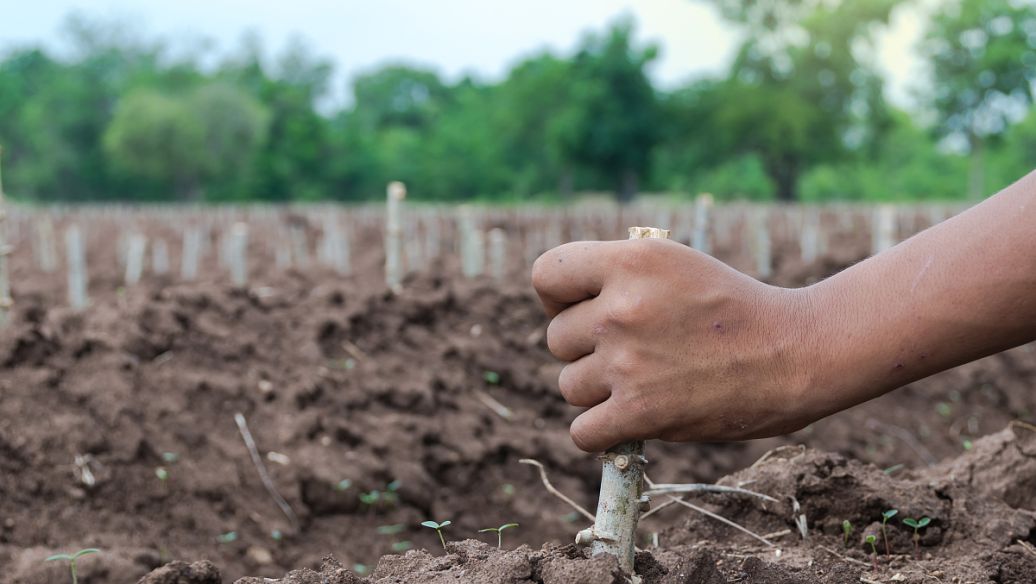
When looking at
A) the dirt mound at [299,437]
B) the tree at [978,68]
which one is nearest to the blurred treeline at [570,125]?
the tree at [978,68]

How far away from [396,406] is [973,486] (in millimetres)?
3165

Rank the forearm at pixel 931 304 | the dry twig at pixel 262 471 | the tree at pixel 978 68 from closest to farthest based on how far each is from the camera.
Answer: the forearm at pixel 931 304
the dry twig at pixel 262 471
the tree at pixel 978 68

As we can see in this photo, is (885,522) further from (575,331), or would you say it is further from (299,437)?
(299,437)

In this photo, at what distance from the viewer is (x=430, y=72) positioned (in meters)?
100

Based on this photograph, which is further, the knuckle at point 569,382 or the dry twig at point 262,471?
the dry twig at point 262,471

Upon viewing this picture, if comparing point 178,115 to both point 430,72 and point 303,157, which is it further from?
point 430,72

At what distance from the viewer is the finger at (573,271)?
5.44 ft

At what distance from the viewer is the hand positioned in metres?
1.61

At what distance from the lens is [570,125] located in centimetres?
4575

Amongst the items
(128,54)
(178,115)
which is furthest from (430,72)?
(178,115)

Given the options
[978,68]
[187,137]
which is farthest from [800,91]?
[187,137]

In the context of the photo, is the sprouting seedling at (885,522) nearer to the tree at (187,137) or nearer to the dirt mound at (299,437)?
the dirt mound at (299,437)

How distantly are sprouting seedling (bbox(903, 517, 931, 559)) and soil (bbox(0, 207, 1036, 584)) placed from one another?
0.10 ft

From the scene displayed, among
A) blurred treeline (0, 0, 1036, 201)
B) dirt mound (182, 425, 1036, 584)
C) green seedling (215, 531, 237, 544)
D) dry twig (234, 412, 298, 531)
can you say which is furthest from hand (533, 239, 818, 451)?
blurred treeline (0, 0, 1036, 201)
